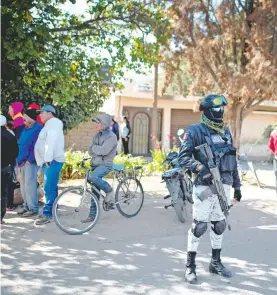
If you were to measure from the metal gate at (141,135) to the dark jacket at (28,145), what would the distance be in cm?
1395

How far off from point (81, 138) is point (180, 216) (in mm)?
13283

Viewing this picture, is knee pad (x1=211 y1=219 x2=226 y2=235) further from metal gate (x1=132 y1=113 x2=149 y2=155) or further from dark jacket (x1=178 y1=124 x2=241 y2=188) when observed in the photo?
metal gate (x1=132 y1=113 x2=149 y2=155)

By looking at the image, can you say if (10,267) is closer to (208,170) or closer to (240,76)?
(208,170)

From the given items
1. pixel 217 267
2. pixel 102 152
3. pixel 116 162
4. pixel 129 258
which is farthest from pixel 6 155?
pixel 116 162

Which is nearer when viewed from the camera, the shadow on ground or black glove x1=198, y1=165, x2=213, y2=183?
the shadow on ground

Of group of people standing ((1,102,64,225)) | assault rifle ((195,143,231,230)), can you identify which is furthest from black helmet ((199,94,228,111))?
group of people standing ((1,102,64,225))

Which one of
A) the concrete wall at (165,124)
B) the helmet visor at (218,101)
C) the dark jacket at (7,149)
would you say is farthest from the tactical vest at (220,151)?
the concrete wall at (165,124)

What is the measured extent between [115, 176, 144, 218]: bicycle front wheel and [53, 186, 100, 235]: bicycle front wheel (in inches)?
29.8

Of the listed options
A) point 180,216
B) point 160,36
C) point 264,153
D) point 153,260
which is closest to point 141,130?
point 264,153

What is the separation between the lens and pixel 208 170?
4156mm

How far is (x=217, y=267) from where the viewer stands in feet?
14.5

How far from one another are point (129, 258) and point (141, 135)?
16.0 metres

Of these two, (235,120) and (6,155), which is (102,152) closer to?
(6,155)

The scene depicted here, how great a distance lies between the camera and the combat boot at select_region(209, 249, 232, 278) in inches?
171
